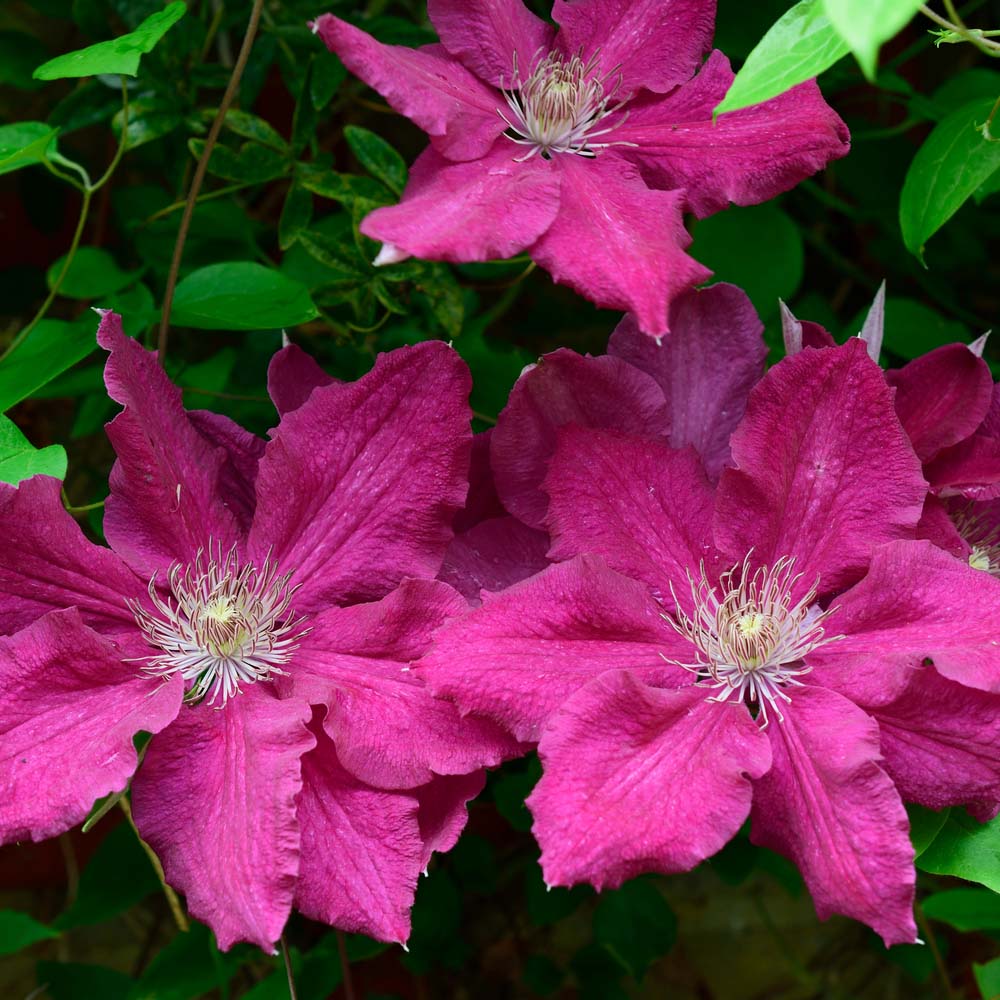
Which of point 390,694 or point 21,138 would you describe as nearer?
point 390,694

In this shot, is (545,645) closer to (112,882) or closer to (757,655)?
(757,655)

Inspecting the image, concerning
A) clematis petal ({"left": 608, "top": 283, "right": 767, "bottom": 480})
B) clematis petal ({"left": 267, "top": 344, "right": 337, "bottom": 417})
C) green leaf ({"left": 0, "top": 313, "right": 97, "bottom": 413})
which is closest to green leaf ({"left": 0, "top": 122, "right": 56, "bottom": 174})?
green leaf ({"left": 0, "top": 313, "right": 97, "bottom": 413})

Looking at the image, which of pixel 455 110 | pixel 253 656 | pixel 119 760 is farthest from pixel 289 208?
pixel 119 760

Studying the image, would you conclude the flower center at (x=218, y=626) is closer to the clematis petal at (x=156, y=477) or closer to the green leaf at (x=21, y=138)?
the clematis petal at (x=156, y=477)

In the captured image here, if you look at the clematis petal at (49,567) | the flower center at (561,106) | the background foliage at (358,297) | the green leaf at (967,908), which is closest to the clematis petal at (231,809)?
the clematis petal at (49,567)

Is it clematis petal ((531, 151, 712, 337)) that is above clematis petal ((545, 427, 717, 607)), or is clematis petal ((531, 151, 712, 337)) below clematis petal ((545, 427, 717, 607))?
above

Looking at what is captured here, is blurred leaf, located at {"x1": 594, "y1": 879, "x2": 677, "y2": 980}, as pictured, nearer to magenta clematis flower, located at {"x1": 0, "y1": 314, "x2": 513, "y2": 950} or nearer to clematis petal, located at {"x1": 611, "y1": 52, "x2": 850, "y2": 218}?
magenta clematis flower, located at {"x1": 0, "y1": 314, "x2": 513, "y2": 950}

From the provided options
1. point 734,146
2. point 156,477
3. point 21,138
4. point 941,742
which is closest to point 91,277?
point 21,138

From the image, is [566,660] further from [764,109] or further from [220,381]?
[220,381]
